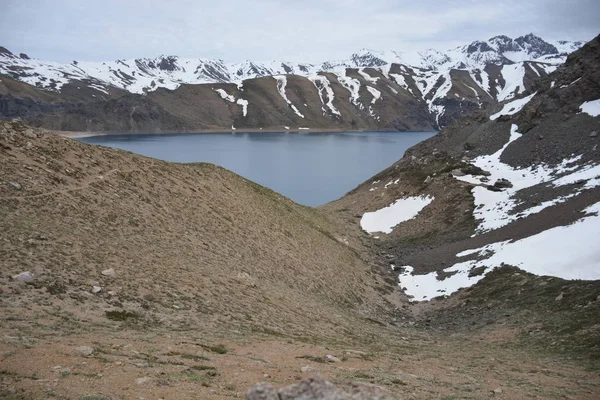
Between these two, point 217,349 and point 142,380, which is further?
point 217,349

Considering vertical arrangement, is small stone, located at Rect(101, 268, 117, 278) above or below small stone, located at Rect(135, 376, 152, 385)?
below

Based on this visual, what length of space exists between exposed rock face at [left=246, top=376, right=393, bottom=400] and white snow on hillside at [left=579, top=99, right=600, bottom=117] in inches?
2646

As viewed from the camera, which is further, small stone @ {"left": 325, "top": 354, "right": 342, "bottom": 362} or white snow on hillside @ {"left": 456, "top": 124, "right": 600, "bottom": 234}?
white snow on hillside @ {"left": 456, "top": 124, "right": 600, "bottom": 234}

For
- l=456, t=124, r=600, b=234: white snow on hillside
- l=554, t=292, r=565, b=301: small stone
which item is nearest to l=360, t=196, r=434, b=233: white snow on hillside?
l=456, t=124, r=600, b=234: white snow on hillside

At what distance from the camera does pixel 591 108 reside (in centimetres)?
6178

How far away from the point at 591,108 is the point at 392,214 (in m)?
32.7

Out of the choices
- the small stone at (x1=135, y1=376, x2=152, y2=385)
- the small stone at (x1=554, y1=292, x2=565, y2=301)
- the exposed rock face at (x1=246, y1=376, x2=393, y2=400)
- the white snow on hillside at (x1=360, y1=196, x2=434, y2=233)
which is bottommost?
the white snow on hillside at (x1=360, y1=196, x2=434, y2=233)

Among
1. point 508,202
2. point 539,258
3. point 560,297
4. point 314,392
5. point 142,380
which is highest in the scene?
point 314,392

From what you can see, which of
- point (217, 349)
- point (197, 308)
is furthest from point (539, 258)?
point (217, 349)

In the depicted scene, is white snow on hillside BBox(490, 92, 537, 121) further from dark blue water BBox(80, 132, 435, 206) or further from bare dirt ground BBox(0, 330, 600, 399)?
bare dirt ground BBox(0, 330, 600, 399)

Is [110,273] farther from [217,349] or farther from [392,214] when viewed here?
[392,214]

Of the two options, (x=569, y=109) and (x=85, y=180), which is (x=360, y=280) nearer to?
(x=85, y=180)

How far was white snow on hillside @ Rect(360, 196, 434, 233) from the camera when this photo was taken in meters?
57.7

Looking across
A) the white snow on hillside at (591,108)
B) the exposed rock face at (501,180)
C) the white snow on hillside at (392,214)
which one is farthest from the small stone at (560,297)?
the white snow on hillside at (591,108)
